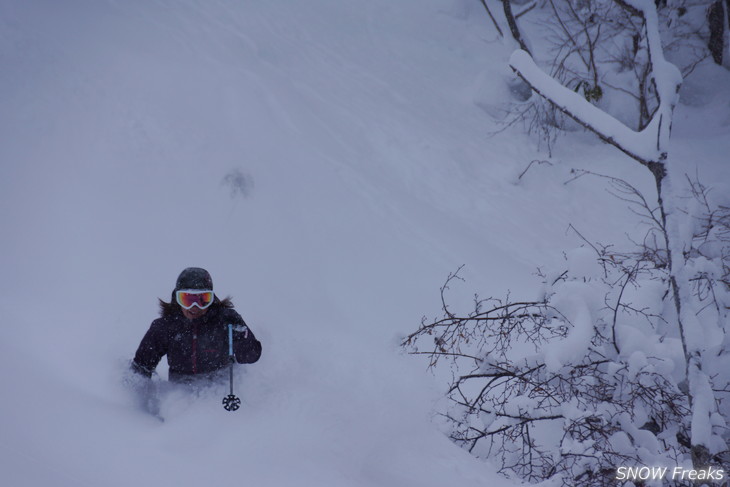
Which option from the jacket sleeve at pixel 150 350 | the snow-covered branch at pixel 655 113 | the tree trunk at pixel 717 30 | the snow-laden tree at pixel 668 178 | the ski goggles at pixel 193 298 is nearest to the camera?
the snow-laden tree at pixel 668 178

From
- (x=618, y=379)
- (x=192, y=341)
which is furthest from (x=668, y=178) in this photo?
(x=192, y=341)

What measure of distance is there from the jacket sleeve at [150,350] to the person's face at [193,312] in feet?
0.62

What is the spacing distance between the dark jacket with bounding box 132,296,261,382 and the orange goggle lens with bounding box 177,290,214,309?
0.59ft

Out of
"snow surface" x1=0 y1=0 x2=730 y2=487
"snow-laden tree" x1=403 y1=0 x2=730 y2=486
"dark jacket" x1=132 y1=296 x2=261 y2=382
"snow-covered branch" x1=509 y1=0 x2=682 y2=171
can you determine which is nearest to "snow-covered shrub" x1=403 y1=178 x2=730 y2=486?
"snow-laden tree" x1=403 y1=0 x2=730 y2=486

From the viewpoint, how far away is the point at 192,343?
124 inches

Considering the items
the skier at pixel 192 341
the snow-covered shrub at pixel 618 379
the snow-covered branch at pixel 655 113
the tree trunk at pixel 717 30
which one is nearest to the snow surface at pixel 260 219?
the skier at pixel 192 341

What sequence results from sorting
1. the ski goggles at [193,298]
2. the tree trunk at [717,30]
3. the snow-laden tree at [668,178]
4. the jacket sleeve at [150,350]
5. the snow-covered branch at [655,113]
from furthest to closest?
1. the tree trunk at [717,30]
2. the jacket sleeve at [150,350]
3. the ski goggles at [193,298]
4. the snow-covered branch at [655,113]
5. the snow-laden tree at [668,178]

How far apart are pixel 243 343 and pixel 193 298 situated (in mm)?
463

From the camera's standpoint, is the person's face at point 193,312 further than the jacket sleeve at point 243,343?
No

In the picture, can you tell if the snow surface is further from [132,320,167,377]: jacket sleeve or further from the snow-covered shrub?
the snow-covered shrub

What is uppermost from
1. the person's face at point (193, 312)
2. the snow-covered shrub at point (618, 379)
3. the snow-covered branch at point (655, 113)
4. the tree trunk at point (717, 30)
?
the tree trunk at point (717, 30)

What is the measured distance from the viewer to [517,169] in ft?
29.2

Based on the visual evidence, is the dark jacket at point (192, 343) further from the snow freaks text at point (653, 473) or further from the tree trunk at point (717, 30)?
the tree trunk at point (717, 30)

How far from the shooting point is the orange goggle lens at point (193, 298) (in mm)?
2973
